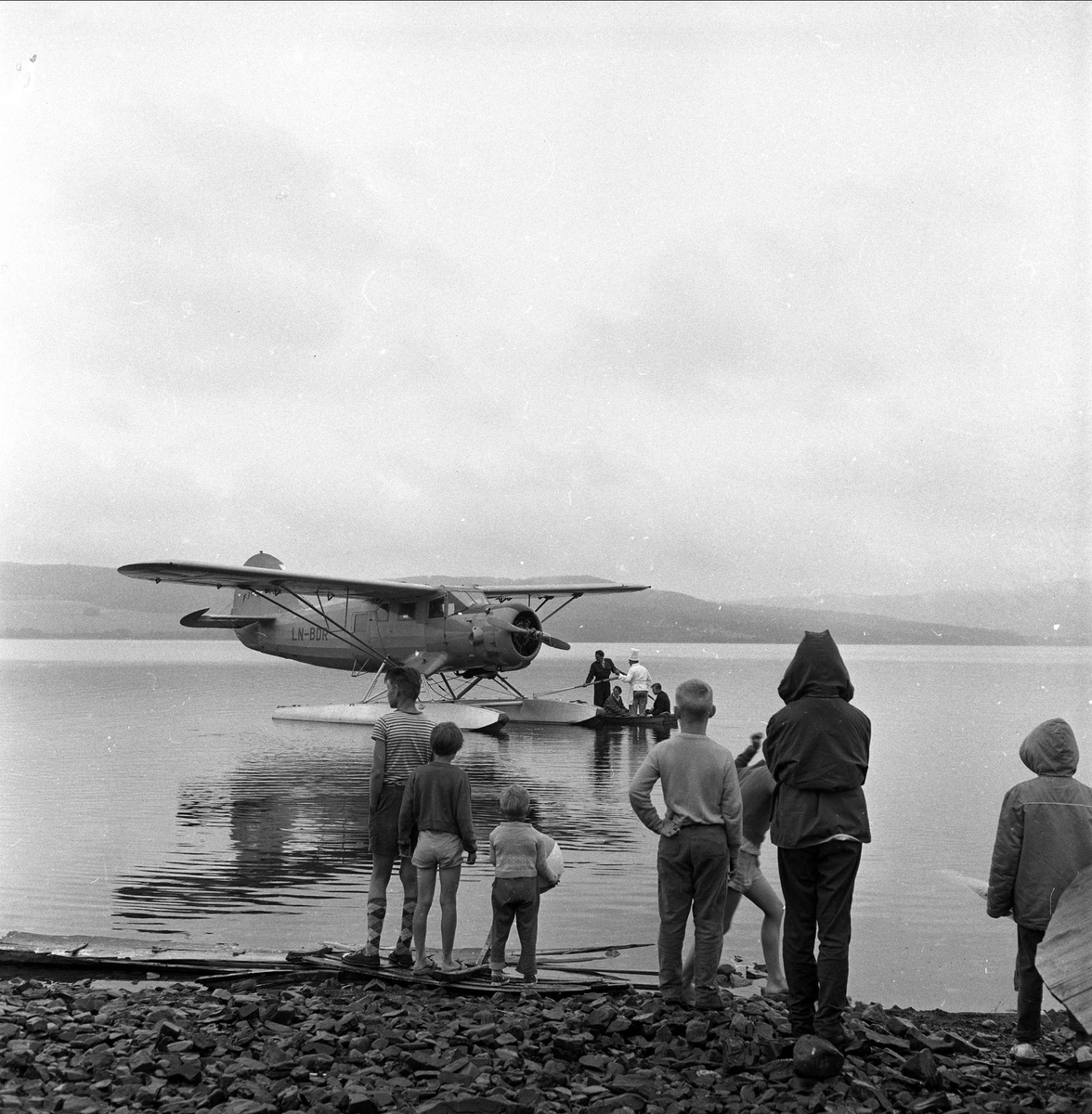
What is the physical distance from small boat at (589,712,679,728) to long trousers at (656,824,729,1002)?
61.1 feet

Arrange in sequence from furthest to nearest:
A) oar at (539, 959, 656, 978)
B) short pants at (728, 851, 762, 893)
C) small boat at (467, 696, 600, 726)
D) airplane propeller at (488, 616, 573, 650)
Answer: small boat at (467, 696, 600, 726), airplane propeller at (488, 616, 573, 650), oar at (539, 959, 656, 978), short pants at (728, 851, 762, 893)

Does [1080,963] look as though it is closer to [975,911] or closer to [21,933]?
[975,911]

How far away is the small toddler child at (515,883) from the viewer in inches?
212

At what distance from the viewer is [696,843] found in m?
4.91

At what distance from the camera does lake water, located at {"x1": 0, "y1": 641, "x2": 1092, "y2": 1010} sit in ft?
22.5

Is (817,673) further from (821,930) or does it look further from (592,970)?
(592,970)

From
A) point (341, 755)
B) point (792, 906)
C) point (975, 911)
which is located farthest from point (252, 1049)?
point (341, 755)

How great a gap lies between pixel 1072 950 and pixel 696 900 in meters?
1.50

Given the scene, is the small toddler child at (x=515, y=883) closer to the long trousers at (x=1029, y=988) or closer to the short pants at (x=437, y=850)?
the short pants at (x=437, y=850)

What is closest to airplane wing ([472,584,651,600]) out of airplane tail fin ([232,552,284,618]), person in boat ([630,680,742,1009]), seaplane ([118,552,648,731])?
seaplane ([118,552,648,731])

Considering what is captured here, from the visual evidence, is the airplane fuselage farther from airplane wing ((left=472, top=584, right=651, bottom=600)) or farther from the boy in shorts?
the boy in shorts

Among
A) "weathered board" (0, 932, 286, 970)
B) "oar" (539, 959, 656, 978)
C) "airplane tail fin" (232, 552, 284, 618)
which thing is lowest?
"oar" (539, 959, 656, 978)

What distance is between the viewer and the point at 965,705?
35344 mm

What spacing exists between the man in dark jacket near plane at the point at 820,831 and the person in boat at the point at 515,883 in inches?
52.3
